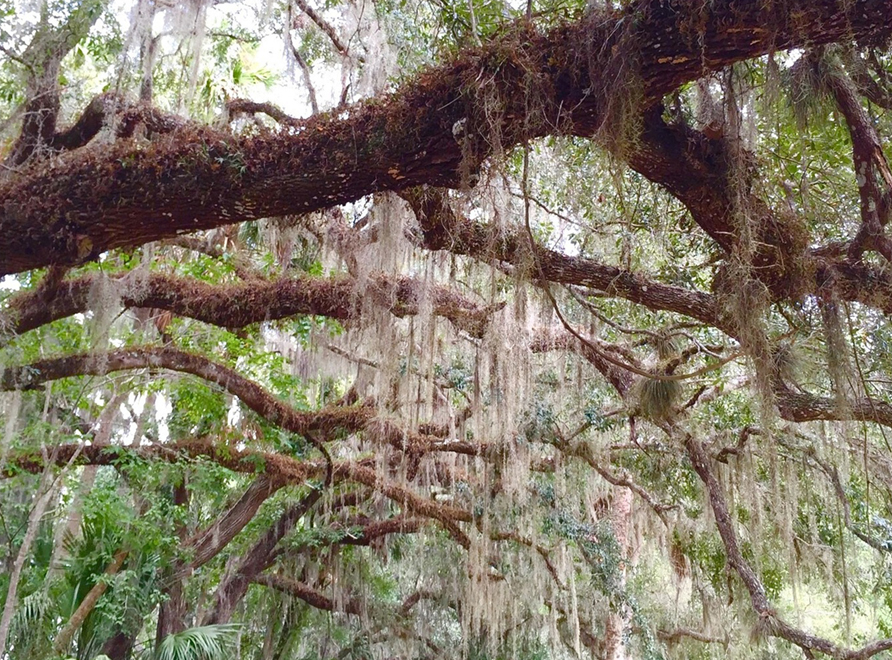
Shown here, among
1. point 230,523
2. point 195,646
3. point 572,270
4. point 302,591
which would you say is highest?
point 572,270

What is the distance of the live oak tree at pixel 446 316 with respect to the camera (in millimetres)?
2307

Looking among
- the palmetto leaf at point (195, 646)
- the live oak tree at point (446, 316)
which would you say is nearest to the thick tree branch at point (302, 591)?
the live oak tree at point (446, 316)

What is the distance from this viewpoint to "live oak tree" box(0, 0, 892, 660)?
2.31 metres

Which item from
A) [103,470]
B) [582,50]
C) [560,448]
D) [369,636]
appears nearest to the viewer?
[582,50]

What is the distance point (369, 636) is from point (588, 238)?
4638 mm

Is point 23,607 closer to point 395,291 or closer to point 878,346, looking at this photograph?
point 395,291

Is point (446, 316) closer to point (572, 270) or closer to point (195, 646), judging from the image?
point (572, 270)

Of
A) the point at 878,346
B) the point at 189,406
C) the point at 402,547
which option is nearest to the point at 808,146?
the point at 878,346

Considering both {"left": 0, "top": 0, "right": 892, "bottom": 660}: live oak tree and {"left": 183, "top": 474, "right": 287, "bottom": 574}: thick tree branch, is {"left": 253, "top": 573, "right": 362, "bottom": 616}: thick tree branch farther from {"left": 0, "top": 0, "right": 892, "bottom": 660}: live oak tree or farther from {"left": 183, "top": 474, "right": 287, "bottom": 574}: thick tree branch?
{"left": 183, "top": 474, "right": 287, "bottom": 574}: thick tree branch

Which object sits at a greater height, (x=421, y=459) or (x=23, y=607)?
(x=421, y=459)

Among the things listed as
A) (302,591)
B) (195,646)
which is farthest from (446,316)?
(302,591)

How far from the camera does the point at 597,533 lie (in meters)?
5.40

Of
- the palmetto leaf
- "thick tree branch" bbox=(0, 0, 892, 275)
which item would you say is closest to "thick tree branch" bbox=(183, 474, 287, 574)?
the palmetto leaf

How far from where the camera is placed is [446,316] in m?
4.06
